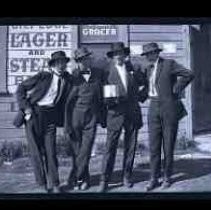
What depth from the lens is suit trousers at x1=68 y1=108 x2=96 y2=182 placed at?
14.0 feet

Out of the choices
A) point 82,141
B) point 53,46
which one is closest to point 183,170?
point 82,141

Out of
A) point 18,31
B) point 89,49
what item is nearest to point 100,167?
point 89,49

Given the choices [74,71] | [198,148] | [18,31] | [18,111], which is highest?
[18,31]

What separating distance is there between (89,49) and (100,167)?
2.71 ft

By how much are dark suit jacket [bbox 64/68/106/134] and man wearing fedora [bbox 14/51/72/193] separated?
42mm

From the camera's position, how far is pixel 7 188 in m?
4.30

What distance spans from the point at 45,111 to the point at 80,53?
0.47m

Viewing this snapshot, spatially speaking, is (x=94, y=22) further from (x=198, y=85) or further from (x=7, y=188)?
(x=7, y=188)

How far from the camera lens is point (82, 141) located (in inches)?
168

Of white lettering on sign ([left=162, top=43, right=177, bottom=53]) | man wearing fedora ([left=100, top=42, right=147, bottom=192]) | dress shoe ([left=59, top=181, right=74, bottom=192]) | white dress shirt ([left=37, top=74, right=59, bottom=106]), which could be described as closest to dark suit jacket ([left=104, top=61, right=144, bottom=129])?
man wearing fedora ([left=100, top=42, right=147, bottom=192])

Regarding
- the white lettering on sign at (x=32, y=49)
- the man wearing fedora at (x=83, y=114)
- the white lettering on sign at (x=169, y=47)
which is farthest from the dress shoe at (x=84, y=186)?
the white lettering on sign at (x=169, y=47)

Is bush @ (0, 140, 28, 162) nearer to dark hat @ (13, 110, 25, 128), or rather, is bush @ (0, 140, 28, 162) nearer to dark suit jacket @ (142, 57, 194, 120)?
dark hat @ (13, 110, 25, 128)

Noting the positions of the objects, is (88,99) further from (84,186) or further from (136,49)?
(84,186)
